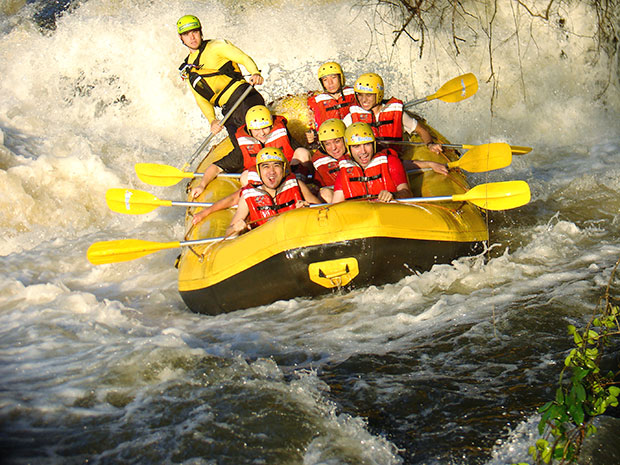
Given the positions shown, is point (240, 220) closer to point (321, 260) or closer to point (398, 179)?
point (321, 260)

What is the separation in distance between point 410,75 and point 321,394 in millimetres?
6502

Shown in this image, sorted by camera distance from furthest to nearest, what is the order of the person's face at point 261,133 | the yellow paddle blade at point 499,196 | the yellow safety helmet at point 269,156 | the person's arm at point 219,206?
the person's face at point 261,133
the person's arm at point 219,206
the yellow safety helmet at point 269,156
the yellow paddle blade at point 499,196

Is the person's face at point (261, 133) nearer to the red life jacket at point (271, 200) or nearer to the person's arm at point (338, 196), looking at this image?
the red life jacket at point (271, 200)

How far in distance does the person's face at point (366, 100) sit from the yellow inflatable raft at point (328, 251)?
4.33ft

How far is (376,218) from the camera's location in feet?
14.5

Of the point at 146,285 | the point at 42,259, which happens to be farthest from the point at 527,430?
the point at 42,259

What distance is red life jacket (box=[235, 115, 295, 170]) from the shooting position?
5.73 metres

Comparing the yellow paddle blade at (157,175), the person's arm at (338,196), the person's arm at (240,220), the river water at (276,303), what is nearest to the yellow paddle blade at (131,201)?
the river water at (276,303)

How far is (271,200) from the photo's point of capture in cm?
501

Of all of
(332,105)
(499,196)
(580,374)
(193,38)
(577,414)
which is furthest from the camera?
(193,38)

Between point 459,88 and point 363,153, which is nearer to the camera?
point 363,153

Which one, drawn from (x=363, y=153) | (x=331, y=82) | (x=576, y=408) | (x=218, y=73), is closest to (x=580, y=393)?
(x=576, y=408)

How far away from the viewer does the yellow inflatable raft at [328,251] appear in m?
4.41

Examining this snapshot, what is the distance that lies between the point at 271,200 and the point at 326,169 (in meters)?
0.65
